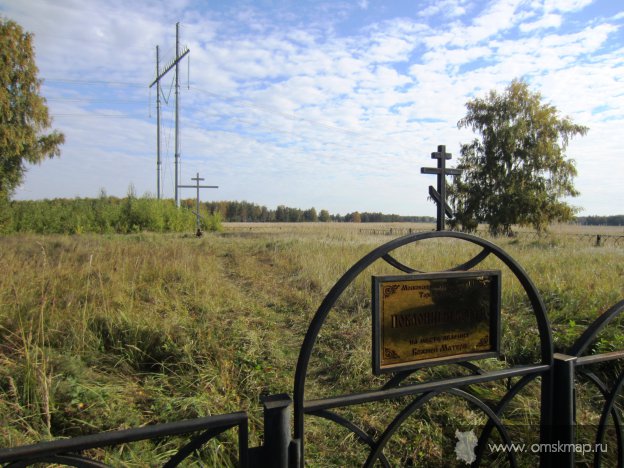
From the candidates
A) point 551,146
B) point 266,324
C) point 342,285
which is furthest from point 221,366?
point 551,146

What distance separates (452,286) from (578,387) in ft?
8.65

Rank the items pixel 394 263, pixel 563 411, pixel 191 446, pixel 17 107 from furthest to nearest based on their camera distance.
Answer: pixel 17 107, pixel 563 411, pixel 394 263, pixel 191 446

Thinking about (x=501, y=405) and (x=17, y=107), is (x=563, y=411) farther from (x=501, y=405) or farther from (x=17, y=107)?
(x=17, y=107)

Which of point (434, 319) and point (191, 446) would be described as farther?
point (434, 319)

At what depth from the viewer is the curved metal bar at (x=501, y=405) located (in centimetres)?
195

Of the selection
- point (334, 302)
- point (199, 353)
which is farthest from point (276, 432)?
point (199, 353)

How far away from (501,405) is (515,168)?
86.2ft

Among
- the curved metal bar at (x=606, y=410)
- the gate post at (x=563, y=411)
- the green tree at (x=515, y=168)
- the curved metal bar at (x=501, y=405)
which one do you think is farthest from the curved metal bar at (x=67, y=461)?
the green tree at (x=515, y=168)

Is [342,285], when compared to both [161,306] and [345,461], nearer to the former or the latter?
[345,461]

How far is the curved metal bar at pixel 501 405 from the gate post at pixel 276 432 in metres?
1.23

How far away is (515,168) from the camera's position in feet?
81.3

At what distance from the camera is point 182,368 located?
371 centimetres

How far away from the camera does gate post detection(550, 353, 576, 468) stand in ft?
6.42

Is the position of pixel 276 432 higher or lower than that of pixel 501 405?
higher
